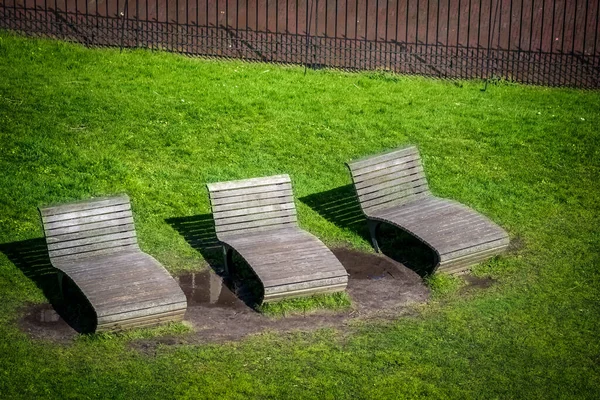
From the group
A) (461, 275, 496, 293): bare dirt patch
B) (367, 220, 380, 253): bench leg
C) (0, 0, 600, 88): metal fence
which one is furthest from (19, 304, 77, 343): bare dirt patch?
(0, 0, 600, 88): metal fence

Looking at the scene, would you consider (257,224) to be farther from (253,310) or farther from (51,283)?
(51,283)

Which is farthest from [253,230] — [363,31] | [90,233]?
[363,31]

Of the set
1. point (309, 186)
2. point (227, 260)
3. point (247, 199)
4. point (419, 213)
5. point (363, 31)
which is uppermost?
point (363, 31)

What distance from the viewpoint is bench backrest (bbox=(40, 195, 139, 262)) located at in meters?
10.7

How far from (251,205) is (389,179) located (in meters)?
1.69

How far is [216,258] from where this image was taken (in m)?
11.8

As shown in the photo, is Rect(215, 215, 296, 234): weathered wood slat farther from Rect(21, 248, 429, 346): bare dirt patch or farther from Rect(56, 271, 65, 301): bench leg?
Rect(56, 271, 65, 301): bench leg

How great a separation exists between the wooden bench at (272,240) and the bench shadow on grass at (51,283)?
158 cm

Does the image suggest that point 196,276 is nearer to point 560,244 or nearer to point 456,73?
point 560,244

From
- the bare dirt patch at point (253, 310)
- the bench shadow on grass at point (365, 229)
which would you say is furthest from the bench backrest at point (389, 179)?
the bare dirt patch at point (253, 310)

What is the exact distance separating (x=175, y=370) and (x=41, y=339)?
4.55ft

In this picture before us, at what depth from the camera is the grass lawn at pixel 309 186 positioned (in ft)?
30.3

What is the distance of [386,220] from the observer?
11742mm

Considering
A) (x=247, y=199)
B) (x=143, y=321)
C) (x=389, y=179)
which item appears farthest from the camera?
(x=389, y=179)
